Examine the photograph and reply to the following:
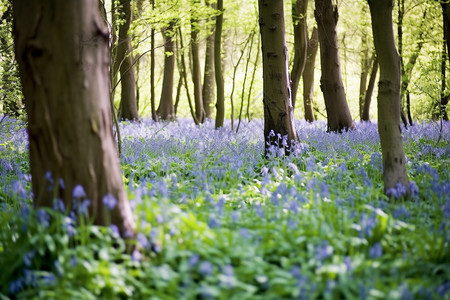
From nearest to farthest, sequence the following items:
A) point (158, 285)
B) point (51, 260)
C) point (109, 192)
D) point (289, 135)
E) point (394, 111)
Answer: point (158, 285)
point (51, 260)
point (109, 192)
point (394, 111)
point (289, 135)

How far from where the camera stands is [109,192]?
3283 mm

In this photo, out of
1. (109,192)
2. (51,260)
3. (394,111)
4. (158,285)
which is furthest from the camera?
(394,111)

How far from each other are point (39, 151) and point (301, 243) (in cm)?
206

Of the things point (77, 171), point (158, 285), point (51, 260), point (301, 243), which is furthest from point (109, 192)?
point (301, 243)

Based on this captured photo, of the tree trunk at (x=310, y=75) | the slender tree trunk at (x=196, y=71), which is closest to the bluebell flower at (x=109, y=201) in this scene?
the slender tree trunk at (x=196, y=71)

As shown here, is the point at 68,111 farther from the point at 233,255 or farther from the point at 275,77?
the point at 275,77

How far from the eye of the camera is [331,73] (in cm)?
1170

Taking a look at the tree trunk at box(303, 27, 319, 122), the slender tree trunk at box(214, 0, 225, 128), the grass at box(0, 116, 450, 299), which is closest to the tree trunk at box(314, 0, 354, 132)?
the slender tree trunk at box(214, 0, 225, 128)

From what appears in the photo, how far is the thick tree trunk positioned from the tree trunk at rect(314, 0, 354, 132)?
4.65 metres

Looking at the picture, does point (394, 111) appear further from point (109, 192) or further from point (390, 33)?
point (109, 192)

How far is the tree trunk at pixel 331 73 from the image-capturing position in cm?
1156

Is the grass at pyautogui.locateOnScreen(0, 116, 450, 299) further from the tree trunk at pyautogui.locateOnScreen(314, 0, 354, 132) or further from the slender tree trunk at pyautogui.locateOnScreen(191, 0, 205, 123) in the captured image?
the slender tree trunk at pyautogui.locateOnScreen(191, 0, 205, 123)

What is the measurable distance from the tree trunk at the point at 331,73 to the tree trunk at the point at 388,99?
6.64 m

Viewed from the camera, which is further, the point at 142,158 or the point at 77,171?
the point at 142,158
